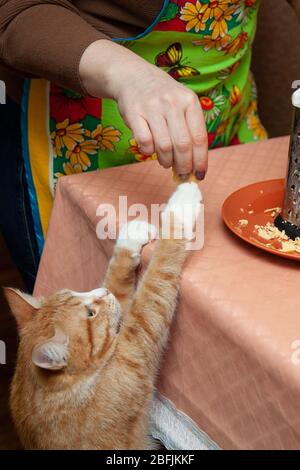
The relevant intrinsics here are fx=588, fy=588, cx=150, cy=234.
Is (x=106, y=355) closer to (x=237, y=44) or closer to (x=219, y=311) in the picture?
(x=219, y=311)

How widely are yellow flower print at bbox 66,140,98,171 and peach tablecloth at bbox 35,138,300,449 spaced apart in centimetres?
12

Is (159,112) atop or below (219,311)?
atop

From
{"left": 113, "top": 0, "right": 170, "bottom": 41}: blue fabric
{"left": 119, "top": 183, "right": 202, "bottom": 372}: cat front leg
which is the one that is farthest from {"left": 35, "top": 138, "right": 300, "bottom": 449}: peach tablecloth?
{"left": 113, "top": 0, "right": 170, "bottom": 41}: blue fabric

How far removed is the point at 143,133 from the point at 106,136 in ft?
1.04

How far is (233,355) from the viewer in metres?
0.64

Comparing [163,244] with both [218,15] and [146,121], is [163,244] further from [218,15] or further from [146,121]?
[218,15]

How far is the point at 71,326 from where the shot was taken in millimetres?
809

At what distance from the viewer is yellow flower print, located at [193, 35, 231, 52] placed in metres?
1.02

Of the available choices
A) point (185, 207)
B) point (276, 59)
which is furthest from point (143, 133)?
point (276, 59)

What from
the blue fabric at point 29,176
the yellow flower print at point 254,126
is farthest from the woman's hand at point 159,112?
the yellow flower print at point 254,126

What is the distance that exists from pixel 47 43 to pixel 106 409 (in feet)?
1.72

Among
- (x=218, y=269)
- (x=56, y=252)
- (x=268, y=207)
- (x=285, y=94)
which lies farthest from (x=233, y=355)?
(x=285, y=94)

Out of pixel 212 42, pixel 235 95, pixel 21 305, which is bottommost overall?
pixel 21 305

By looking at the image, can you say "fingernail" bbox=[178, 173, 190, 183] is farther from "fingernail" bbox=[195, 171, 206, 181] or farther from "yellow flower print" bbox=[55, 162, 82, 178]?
"yellow flower print" bbox=[55, 162, 82, 178]
